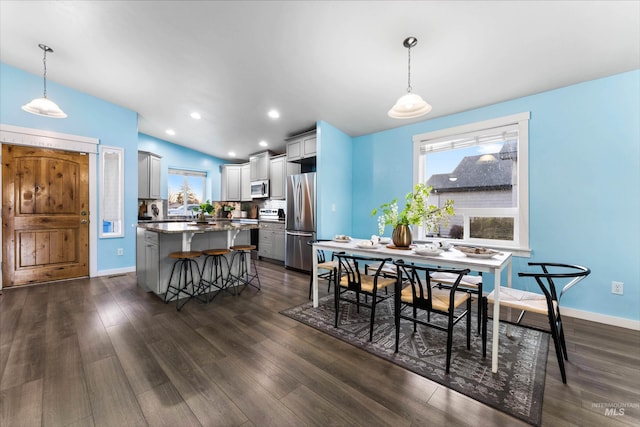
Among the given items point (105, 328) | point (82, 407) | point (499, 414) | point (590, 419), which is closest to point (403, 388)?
point (499, 414)

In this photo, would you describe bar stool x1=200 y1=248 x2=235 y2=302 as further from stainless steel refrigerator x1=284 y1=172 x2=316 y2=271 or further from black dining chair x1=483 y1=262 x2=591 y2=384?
black dining chair x1=483 y1=262 x2=591 y2=384

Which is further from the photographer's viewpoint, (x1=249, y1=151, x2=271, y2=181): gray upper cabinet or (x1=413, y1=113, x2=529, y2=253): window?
(x1=249, y1=151, x2=271, y2=181): gray upper cabinet

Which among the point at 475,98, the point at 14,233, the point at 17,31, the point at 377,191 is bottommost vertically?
the point at 14,233

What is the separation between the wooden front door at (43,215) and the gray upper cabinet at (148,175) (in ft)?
4.37

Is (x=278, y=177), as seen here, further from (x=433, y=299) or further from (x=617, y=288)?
(x=617, y=288)

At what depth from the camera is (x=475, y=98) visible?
324 centimetres

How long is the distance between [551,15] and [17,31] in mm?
5539

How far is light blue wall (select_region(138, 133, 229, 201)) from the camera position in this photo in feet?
20.1

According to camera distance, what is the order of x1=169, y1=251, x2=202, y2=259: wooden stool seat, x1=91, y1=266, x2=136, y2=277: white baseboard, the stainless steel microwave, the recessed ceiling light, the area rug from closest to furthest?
the area rug → x1=169, y1=251, x2=202, y2=259: wooden stool seat → the recessed ceiling light → x1=91, y1=266, x2=136, y2=277: white baseboard → the stainless steel microwave

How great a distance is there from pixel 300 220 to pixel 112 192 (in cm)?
343

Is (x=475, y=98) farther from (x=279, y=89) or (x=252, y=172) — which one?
(x=252, y=172)

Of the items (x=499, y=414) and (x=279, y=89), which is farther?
(x=279, y=89)

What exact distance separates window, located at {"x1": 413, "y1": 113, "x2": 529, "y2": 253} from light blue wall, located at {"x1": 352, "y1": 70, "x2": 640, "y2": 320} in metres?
0.12

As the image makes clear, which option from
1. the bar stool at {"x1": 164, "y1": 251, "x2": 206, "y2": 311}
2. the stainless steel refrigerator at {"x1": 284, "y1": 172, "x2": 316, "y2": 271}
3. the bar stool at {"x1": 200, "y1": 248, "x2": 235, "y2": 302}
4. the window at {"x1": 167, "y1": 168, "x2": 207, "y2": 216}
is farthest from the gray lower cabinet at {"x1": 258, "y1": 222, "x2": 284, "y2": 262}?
the window at {"x1": 167, "y1": 168, "x2": 207, "y2": 216}
